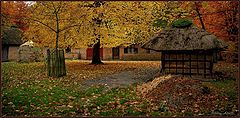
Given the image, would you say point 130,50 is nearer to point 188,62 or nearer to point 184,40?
point 188,62

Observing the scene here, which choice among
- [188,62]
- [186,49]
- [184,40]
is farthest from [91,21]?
[188,62]

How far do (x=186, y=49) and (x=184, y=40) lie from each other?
85cm

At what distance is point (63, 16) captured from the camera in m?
21.2

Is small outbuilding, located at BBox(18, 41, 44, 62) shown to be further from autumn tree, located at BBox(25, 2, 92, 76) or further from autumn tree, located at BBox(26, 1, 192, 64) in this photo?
autumn tree, located at BBox(26, 1, 192, 64)

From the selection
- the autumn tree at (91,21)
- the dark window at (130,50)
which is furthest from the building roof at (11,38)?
the autumn tree at (91,21)

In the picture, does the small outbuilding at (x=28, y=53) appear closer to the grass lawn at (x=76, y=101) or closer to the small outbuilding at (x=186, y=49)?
the small outbuilding at (x=186, y=49)

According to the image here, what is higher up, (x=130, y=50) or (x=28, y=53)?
(x=130, y=50)

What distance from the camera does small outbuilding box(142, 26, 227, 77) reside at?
1833 cm

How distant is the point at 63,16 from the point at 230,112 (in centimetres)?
1462

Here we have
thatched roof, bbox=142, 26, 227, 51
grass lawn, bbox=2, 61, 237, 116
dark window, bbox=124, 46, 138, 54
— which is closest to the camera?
grass lawn, bbox=2, 61, 237, 116

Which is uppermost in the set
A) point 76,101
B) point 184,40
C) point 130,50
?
point 184,40

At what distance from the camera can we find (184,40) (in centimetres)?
1884

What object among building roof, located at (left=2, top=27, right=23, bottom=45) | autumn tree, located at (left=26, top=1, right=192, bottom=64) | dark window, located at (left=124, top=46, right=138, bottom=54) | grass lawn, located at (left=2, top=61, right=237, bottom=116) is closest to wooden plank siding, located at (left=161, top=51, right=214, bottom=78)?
autumn tree, located at (left=26, top=1, right=192, bottom=64)

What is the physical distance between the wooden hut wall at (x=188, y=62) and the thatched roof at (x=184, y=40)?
0.81 m
